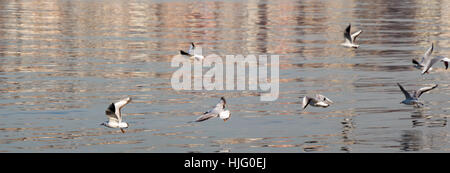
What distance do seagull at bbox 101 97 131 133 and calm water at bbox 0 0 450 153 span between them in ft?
1.84

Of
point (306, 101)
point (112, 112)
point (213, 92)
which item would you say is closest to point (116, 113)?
point (112, 112)

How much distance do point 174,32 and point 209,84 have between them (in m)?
22.8

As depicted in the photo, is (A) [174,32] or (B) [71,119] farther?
(A) [174,32]

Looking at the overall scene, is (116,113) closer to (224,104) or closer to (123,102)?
(123,102)

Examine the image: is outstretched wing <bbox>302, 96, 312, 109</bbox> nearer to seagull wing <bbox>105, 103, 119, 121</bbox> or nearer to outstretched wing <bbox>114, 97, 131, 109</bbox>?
seagull wing <bbox>105, 103, 119, 121</bbox>

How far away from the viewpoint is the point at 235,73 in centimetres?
3550

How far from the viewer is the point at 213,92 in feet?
100

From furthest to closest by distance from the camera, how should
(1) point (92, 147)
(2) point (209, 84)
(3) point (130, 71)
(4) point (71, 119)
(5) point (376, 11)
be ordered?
1. (5) point (376, 11)
2. (3) point (130, 71)
3. (2) point (209, 84)
4. (4) point (71, 119)
5. (1) point (92, 147)

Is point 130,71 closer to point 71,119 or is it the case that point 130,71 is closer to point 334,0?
point 71,119

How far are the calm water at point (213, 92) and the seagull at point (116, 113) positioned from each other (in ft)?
1.84

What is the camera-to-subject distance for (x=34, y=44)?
4622 cm

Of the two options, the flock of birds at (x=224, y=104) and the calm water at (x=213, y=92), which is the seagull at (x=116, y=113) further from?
the calm water at (x=213, y=92)
